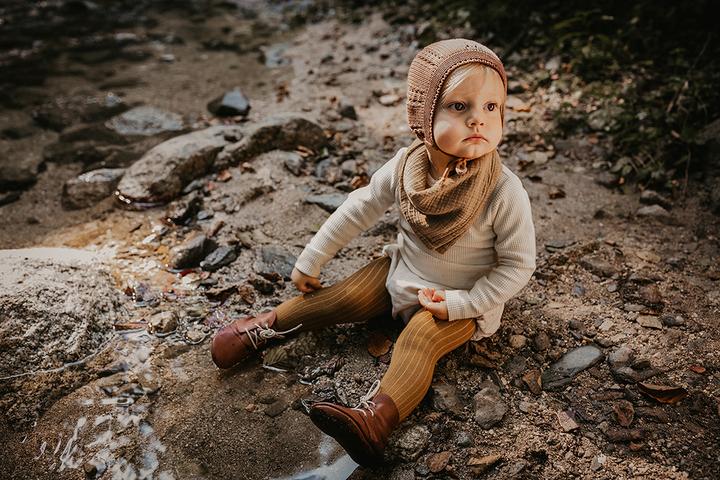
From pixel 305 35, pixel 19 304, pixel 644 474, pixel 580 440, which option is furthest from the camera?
pixel 305 35

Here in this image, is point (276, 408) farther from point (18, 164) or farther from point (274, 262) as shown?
point (18, 164)

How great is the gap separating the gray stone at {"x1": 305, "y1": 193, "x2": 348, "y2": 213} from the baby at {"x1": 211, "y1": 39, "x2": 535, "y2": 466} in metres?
0.93

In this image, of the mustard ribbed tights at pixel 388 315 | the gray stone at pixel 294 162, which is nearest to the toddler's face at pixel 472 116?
the mustard ribbed tights at pixel 388 315

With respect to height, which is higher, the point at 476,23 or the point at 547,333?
the point at 476,23

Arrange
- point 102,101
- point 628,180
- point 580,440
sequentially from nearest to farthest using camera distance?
point 580,440
point 628,180
point 102,101

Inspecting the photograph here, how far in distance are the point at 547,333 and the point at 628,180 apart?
1.55 m

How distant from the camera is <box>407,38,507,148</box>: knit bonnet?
1.90 metres

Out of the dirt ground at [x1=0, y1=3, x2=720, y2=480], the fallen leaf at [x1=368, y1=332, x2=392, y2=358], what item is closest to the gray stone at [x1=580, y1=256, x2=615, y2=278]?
the dirt ground at [x1=0, y1=3, x2=720, y2=480]

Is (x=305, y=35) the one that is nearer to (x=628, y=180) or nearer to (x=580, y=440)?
(x=628, y=180)

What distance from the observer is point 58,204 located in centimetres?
379

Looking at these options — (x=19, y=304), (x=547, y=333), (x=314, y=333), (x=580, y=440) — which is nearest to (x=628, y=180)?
(x=547, y=333)

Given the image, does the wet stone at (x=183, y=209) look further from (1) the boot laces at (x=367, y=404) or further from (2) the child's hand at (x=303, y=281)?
(1) the boot laces at (x=367, y=404)

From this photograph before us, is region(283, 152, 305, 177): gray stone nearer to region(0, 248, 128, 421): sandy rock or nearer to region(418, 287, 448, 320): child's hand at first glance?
region(0, 248, 128, 421): sandy rock

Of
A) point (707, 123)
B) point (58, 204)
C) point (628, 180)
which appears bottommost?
point (58, 204)
